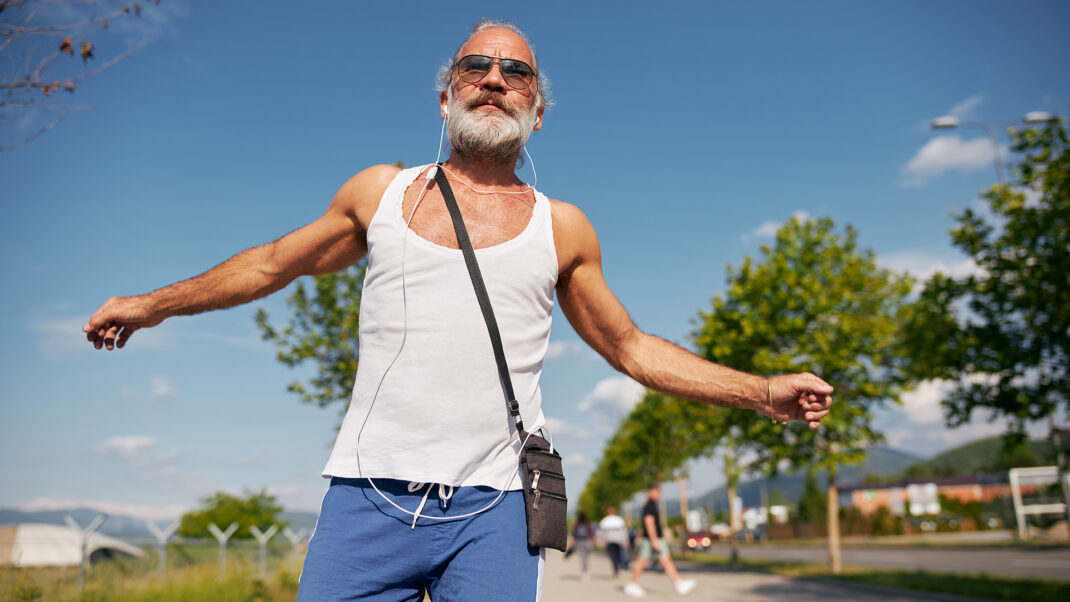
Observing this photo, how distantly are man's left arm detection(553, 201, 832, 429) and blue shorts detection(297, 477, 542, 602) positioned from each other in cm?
71

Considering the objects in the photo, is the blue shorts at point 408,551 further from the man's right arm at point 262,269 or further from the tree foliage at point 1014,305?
the tree foliage at point 1014,305

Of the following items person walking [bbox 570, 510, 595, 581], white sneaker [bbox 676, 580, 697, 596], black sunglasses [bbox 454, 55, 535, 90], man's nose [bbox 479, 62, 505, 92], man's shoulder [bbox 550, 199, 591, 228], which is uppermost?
black sunglasses [bbox 454, 55, 535, 90]

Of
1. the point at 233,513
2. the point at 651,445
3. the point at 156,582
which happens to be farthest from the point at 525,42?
the point at 233,513

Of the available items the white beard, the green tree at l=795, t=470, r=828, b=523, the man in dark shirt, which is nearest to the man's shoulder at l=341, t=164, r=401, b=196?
the white beard

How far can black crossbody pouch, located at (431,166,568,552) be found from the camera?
6.22 ft

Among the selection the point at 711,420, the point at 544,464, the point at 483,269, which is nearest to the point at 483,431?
the point at 544,464

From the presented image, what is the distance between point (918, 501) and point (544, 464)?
110 m

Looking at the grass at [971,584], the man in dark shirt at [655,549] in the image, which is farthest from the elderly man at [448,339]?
the man in dark shirt at [655,549]

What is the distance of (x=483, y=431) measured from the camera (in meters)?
1.88

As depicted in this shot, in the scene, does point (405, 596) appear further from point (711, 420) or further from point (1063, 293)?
point (711, 420)

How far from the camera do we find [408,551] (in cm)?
180

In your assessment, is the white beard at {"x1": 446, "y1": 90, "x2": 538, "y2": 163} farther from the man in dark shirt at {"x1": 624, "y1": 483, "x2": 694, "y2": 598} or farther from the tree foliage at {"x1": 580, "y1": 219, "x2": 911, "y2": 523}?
the tree foliage at {"x1": 580, "y1": 219, "x2": 911, "y2": 523}

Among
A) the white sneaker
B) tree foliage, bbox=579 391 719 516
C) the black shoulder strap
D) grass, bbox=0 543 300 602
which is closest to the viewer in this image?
the black shoulder strap

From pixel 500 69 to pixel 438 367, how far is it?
37.3 inches
